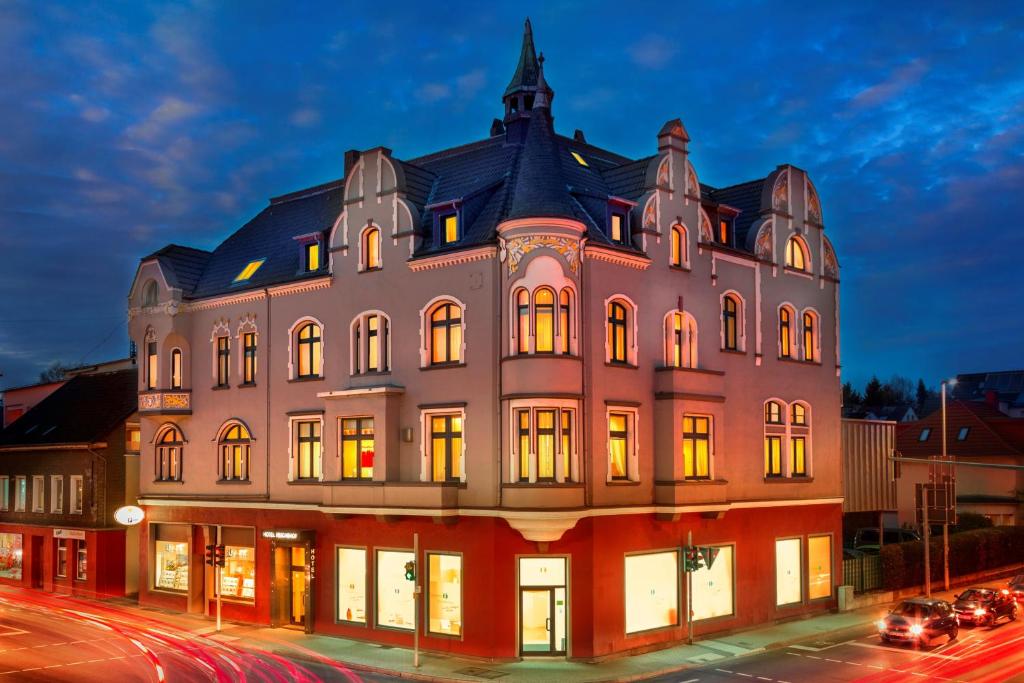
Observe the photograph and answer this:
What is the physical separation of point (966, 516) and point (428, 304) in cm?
4004

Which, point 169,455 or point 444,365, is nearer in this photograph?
point 444,365

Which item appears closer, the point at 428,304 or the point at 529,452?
the point at 529,452

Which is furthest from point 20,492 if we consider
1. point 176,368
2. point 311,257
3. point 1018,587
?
point 1018,587

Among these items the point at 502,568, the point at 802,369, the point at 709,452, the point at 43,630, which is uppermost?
the point at 802,369

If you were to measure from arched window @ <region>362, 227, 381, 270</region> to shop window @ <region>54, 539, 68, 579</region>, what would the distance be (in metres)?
24.1

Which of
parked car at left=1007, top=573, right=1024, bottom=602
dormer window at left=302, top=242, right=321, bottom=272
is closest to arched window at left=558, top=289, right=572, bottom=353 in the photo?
dormer window at left=302, top=242, right=321, bottom=272

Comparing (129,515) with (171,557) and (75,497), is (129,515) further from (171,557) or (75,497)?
(75,497)

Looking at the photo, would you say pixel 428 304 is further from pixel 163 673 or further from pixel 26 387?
pixel 26 387

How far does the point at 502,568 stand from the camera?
3189cm

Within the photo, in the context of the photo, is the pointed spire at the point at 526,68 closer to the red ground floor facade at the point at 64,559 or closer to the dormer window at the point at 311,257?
the dormer window at the point at 311,257

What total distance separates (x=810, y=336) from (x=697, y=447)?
32.7 ft

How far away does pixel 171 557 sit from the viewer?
43594mm

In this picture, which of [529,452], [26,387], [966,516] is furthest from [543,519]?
[26,387]

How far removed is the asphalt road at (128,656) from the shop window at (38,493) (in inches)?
396
